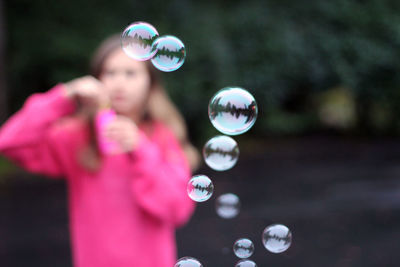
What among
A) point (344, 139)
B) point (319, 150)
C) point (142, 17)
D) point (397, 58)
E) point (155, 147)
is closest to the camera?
point (155, 147)

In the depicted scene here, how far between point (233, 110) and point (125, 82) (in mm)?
437

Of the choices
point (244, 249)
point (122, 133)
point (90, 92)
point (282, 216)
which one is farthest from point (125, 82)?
point (282, 216)

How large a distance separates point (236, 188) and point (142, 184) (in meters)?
6.48

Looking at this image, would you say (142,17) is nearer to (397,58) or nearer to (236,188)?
(236,188)

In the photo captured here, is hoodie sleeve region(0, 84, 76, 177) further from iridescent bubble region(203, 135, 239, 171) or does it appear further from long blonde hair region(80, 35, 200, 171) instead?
iridescent bubble region(203, 135, 239, 171)

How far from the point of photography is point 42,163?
2379 mm

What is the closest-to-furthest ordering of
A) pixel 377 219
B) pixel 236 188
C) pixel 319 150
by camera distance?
pixel 377 219, pixel 236 188, pixel 319 150

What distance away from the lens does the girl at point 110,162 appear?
221 cm

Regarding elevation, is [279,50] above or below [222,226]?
above

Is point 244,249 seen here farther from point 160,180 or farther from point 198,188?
point 160,180

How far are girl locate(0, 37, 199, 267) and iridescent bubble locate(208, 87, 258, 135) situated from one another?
0.32 m

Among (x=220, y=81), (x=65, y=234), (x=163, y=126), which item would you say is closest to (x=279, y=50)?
(x=220, y=81)

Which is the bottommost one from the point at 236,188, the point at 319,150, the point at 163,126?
the point at 163,126

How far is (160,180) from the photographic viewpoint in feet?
7.55
